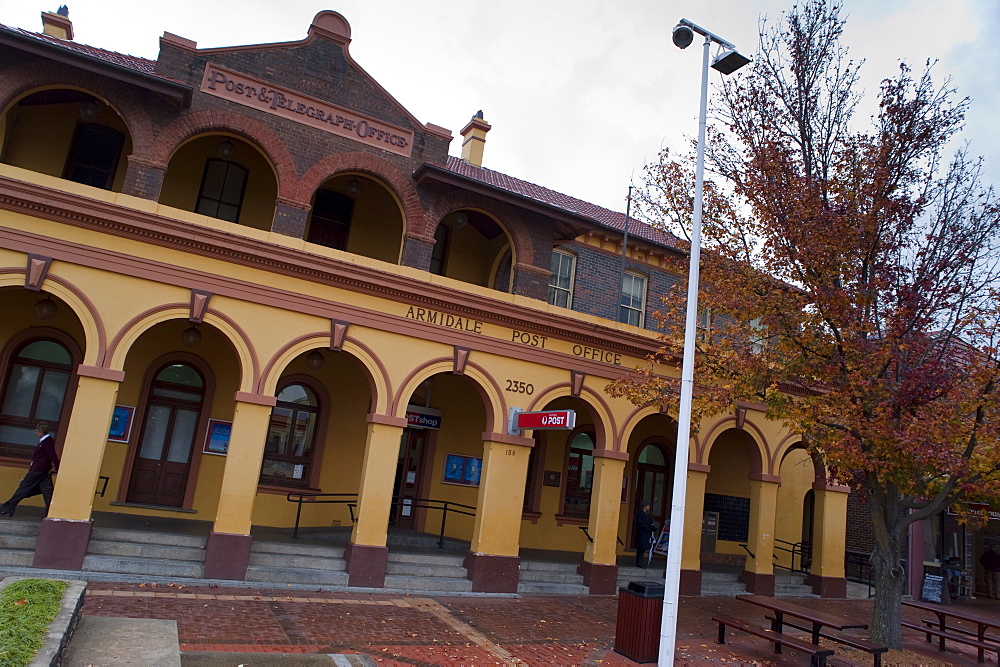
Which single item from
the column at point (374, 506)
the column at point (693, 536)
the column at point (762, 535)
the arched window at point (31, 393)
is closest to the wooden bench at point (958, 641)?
the column at point (762, 535)

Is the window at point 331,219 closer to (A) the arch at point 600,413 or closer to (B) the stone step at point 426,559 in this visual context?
(A) the arch at point 600,413

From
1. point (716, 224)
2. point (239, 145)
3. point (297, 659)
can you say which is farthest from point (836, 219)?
point (239, 145)

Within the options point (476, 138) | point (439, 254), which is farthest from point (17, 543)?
point (476, 138)

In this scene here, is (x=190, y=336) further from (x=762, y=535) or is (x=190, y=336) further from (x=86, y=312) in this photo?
(x=762, y=535)

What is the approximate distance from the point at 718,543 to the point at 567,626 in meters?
10.3

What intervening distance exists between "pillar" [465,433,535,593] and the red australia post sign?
1.59ft

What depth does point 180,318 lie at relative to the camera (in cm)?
1205

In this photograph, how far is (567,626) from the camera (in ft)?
38.2

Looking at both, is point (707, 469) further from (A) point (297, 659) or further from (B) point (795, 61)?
(A) point (297, 659)

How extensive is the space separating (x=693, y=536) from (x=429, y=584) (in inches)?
256

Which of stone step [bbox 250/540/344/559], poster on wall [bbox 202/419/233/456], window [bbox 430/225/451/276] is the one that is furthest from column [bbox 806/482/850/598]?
poster on wall [bbox 202/419/233/456]

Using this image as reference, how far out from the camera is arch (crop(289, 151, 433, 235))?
1333 centimetres

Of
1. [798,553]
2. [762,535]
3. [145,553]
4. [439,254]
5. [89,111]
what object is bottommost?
[145,553]

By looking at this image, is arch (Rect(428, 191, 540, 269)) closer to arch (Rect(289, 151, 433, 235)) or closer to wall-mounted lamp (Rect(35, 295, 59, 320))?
arch (Rect(289, 151, 433, 235))
